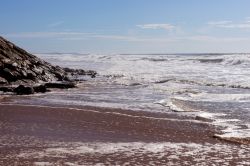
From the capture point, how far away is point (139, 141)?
12109mm

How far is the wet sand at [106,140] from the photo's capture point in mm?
10008

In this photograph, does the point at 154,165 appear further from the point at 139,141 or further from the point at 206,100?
the point at 206,100

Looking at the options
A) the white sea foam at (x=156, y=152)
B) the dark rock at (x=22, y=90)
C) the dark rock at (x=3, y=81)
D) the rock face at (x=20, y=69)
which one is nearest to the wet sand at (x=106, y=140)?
the white sea foam at (x=156, y=152)

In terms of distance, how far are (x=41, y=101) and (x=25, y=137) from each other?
8.73 m

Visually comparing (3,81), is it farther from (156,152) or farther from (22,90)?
(156,152)

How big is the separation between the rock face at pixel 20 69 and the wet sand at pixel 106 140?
12.2 m

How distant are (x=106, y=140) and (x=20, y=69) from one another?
1968cm

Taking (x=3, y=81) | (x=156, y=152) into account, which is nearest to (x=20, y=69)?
(x=3, y=81)

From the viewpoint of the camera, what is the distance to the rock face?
29.0 metres

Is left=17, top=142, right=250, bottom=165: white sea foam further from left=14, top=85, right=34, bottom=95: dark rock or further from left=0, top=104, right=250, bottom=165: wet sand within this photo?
left=14, top=85, right=34, bottom=95: dark rock

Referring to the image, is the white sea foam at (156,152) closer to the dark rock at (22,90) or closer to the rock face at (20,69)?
the dark rock at (22,90)

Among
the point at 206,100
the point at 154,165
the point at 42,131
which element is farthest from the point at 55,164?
the point at 206,100

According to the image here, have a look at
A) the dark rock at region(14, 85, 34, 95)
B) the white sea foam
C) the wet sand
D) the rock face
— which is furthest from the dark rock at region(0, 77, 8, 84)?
the white sea foam

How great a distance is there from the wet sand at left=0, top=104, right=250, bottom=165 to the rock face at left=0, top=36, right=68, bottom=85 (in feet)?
39.9
